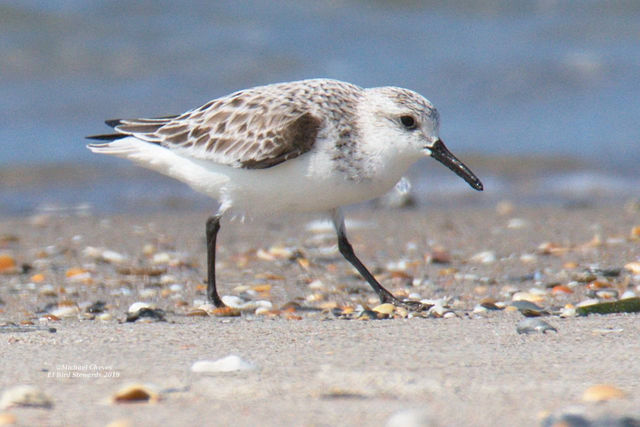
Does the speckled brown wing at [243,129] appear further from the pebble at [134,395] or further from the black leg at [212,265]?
the pebble at [134,395]

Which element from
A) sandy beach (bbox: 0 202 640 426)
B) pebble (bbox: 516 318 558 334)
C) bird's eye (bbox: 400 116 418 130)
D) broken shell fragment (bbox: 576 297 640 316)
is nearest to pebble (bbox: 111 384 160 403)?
sandy beach (bbox: 0 202 640 426)

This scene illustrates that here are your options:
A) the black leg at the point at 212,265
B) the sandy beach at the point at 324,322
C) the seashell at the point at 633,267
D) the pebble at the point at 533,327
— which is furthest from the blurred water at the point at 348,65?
the pebble at the point at 533,327

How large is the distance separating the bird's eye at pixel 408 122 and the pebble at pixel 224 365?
185cm

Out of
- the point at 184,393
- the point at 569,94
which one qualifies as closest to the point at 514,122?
the point at 569,94

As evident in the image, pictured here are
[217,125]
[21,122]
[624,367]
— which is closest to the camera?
[624,367]

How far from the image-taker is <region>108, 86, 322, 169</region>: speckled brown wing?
5.17 m

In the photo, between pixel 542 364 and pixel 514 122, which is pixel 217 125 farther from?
pixel 514 122

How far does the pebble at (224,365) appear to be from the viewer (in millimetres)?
3734

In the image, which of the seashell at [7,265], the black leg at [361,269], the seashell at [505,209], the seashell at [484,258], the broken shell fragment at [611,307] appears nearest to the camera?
the broken shell fragment at [611,307]

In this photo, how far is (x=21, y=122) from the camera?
42.4ft

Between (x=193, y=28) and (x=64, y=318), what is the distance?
11172 millimetres

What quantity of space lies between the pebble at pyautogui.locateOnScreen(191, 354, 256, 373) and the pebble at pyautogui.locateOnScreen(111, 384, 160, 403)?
0.40 metres

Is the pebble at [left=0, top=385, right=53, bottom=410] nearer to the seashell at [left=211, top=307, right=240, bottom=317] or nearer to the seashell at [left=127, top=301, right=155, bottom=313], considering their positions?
the seashell at [left=127, top=301, right=155, bottom=313]

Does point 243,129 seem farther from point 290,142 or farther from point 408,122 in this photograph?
point 408,122
